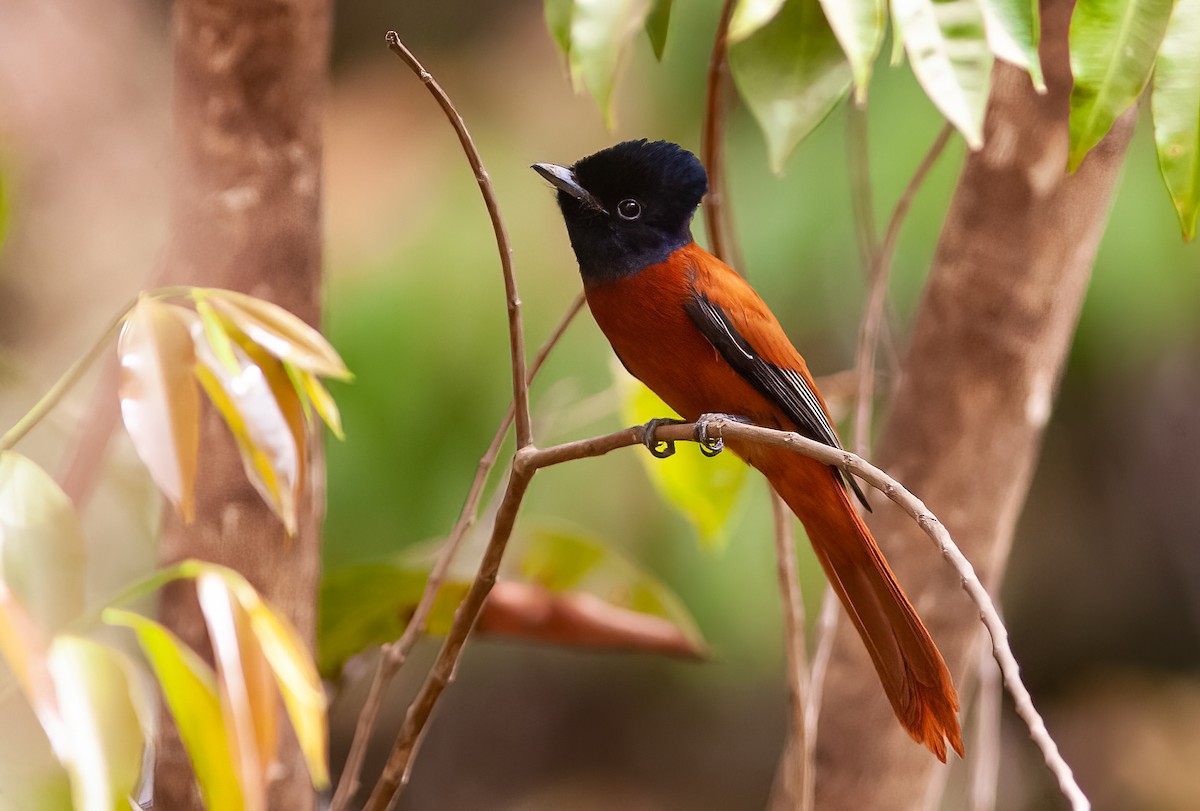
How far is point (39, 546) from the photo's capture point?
0.85 meters

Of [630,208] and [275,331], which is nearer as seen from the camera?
[275,331]

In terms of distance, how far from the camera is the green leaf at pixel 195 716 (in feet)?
2.73

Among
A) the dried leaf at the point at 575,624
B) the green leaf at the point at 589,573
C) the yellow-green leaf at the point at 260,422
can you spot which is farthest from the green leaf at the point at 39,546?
the green leaf at the point at 589,573

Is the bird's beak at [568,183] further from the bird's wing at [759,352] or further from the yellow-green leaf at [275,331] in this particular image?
the yellow-green leaf at [275,331]

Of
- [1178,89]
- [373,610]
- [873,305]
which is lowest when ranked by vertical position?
[373,610]

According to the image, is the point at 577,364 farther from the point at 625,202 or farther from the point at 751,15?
the point at 751,15

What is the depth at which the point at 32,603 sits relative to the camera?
0.83m

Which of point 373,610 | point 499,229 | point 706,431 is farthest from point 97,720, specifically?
point 373,610

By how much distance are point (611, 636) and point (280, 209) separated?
846 millimetres

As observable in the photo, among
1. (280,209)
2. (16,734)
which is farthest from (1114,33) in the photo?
(16,734)

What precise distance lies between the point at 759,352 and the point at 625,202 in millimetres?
276

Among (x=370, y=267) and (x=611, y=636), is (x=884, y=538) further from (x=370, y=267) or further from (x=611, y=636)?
(x=370, y=267)

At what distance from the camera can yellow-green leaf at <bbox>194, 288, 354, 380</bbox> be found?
99 centimetres

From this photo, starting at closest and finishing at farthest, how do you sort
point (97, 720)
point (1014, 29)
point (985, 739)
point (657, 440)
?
1. point (97, 720)
2. point (1014, 29)
3. point (657, 440)
4. point (985, 739)
